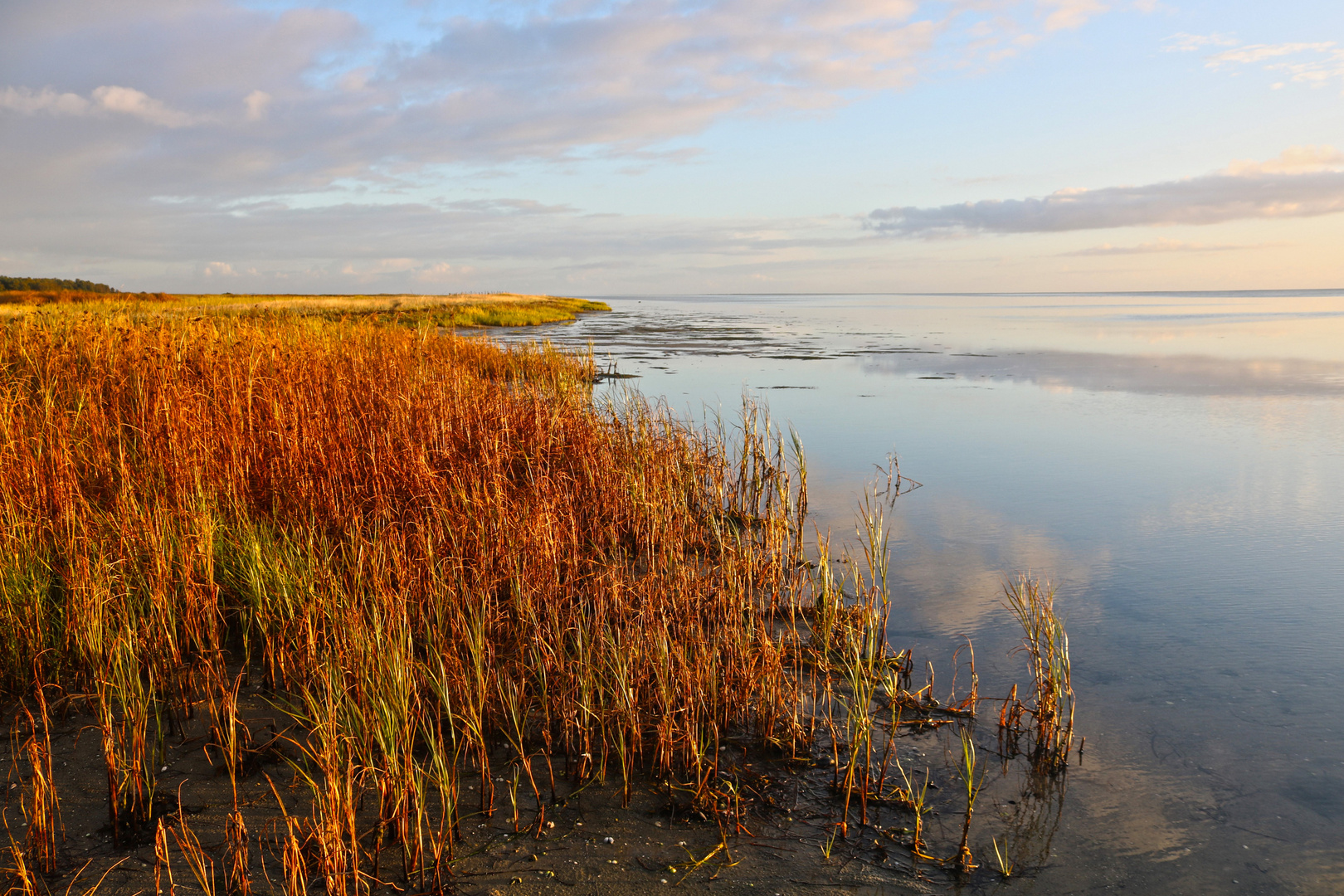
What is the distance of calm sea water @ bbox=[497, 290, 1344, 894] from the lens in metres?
3.70

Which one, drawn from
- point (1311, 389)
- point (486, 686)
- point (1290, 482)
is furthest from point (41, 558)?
point (1311, 389)

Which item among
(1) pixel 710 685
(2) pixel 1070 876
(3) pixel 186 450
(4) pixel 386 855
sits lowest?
(2) pixel 1070 876

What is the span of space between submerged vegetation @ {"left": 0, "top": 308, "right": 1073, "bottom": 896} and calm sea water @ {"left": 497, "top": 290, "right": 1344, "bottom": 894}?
19.5 inches

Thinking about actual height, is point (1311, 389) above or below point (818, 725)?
above

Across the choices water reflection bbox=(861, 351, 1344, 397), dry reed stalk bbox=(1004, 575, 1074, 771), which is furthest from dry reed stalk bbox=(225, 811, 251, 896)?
water reflection bbox=(861, 351, 1344, 397)

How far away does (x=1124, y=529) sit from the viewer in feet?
28.5

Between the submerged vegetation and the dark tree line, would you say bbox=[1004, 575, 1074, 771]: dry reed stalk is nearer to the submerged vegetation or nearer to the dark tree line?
the submerged vegetation

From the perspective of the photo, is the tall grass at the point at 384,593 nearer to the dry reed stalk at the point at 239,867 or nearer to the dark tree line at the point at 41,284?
the dry reed stalk at the point at 239,867

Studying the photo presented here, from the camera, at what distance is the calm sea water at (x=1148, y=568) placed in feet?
12.1

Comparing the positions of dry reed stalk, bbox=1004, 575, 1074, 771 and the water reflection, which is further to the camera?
the water reflection

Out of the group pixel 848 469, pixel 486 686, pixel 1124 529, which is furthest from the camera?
pixel 848 469

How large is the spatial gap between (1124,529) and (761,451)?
4.26 m

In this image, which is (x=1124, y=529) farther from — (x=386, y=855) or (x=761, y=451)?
(x=386, y=855)

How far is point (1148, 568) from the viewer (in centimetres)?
739
